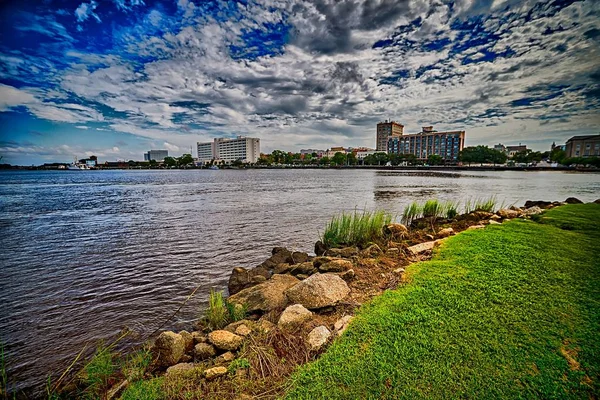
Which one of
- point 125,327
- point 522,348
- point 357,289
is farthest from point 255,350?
point 125,327

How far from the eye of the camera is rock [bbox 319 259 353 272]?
7.62 metres

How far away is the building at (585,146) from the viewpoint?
112000mm

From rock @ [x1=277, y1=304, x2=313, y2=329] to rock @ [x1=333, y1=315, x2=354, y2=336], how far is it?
614 mm

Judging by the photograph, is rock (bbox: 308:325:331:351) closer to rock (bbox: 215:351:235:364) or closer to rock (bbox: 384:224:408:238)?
rock (bbox: 215:351:235:364)

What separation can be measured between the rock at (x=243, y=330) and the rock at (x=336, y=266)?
3140mm

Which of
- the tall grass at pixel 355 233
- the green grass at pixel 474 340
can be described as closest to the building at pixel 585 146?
the tall grass at pixel 355 233

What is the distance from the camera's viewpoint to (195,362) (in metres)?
4.55

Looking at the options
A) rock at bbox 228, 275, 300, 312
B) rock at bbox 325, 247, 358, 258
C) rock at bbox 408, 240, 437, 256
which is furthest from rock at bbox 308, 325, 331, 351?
rock at bbox 408, 240, 437, 256

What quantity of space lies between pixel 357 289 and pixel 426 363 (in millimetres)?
2704

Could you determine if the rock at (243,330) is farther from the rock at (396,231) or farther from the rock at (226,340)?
the rock at (396,231)

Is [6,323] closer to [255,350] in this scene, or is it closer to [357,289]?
[255,350]

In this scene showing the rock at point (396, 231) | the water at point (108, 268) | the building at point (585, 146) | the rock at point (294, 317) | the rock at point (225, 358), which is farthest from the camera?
the building at point (585, 146)

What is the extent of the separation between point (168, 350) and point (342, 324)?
2996mm

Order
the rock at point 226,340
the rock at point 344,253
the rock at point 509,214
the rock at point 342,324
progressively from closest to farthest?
the rock at point 342,324, the rock at point 226,340, the rock at point 344,253, the rock at point 509,214
